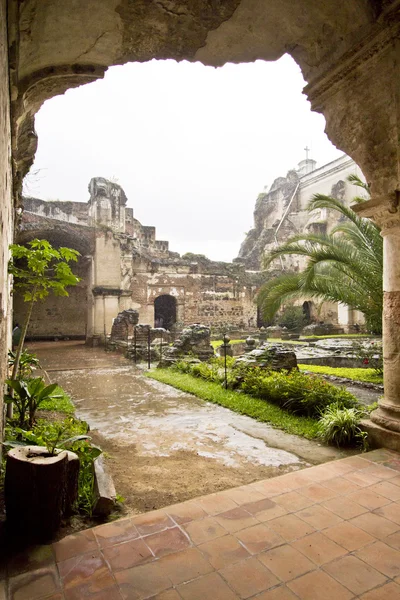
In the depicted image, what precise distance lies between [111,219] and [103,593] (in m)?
23.3

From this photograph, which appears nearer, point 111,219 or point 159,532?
point 159,532

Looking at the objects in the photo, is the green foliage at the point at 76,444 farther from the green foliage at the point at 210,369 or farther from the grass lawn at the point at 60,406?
the green foliage at the point at 210,369

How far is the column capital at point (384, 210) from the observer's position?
387cm

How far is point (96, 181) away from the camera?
76.6 feet

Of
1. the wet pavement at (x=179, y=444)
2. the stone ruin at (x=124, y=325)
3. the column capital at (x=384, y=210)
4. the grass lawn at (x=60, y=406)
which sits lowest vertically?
the wet pavement at (x=179, y=444)

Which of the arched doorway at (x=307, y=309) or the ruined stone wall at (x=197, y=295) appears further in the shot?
the arched doorway at (x=307, y=309)

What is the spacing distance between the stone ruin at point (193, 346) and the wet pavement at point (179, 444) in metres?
3.27

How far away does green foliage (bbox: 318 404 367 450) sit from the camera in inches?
167

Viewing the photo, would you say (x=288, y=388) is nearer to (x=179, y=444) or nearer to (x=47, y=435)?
(x=179, y=444)

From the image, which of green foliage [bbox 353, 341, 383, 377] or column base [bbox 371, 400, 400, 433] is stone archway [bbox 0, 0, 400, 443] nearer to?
column base [bbox 371, 400, 400, 433]

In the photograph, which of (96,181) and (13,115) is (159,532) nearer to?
(13,115)

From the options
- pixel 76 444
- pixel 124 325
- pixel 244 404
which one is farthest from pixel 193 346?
pixel 76 444

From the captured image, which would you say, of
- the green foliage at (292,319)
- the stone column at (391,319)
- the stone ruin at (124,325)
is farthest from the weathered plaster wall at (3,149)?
the green foliage at (292,319)

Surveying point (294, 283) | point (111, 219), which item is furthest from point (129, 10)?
point (111, 219)
